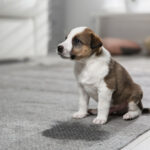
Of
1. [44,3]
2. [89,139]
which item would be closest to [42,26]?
[44,3]

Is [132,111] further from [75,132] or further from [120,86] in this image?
[75,132]

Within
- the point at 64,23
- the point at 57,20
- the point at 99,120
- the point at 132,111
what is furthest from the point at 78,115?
the point at 64,23

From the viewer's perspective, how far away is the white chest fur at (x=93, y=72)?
1.09 meters

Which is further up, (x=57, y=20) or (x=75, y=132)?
(x=57, y=20)

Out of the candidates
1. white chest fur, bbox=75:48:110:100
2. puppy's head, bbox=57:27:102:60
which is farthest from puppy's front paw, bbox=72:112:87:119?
puppy's head, bbox=57:27:102:60

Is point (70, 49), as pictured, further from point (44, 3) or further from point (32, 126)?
point (44, 3)

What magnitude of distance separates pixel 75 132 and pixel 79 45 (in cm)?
31

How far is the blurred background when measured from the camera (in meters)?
2.90

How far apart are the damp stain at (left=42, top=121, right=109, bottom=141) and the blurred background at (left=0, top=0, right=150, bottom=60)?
191cm

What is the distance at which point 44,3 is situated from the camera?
3.23 metres

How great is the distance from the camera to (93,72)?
1101 mm

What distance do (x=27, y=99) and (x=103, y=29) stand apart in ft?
9.53

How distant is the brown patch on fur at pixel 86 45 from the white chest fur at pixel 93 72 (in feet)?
0.13

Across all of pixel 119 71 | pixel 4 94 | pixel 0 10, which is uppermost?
pixel 0 10
